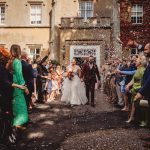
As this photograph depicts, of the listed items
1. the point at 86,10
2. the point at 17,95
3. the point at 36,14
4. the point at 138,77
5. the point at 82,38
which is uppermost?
the point at 86,10

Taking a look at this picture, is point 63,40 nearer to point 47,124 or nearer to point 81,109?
point 81,109

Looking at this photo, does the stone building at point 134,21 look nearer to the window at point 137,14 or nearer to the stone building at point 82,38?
the window at point 137,14

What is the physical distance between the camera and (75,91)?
17219 millimetres

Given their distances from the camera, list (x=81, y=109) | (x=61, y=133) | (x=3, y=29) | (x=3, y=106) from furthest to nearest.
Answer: (x=3, y=29) < (x=81, y=109) < (x=61, y=133) < (x=3, y=106)

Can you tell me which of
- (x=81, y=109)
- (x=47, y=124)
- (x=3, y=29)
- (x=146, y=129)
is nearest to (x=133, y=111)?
(x=146, y=129)

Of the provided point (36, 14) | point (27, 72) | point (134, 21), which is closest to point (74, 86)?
point (27, 72)

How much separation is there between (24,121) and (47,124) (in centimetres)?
242

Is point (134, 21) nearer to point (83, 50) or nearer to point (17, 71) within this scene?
point (83, 50)

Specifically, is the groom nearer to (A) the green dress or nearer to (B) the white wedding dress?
(B) the white wedding dress

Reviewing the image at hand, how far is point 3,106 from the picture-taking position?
9258 mm

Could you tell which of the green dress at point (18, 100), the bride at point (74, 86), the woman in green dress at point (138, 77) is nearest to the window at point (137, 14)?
the bride at point (74, 86)

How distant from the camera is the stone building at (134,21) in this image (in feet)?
114

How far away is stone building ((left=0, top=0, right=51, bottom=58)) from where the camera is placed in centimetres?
3650

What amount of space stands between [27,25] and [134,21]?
9.34 m
